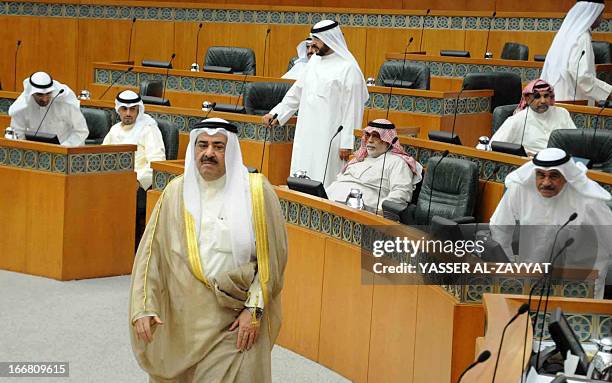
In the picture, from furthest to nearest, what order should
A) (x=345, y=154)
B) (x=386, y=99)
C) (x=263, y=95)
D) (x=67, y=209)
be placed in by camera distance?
1. (x=263, y=95)
2. (x=386, y=99)
3. (x=345, y=154)
4. (x=67, y=209)

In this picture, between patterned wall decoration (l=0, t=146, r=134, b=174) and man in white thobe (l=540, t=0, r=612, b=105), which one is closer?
patterned wall decoration (l=0, t=146, r=134, b=174)

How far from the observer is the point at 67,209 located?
7.44 meters

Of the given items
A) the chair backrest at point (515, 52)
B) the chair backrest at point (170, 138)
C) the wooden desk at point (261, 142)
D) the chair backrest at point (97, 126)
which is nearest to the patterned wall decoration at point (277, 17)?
the chair backrest at point (515, 52)

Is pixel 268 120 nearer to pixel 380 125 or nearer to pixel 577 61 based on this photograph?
pixel 380 125

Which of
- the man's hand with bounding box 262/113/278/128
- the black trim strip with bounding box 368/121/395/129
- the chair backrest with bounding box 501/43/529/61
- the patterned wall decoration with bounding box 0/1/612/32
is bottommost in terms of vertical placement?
the man's hand with bounding box 262/113/278/128

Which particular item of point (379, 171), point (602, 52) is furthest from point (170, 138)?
point (602, 52)

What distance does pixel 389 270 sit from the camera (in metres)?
5.37

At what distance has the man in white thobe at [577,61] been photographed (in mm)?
9367

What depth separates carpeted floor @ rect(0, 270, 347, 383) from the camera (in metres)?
5.79

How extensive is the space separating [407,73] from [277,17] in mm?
3652

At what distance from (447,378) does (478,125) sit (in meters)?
5.34

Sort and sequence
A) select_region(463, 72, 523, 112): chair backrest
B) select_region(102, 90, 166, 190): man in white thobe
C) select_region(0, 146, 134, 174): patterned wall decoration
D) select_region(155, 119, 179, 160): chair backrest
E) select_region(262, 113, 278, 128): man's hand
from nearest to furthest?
select_region(0, 146, 134, 174): patterned wall decoration < select_region(102, 90, 166, 190): man in white thobe < select_region(262, 113, 278, 128): man's hand < select_region(155, 119, 179, 160): chair backrest < select_region(463, 72, 523, 112): chair backrest

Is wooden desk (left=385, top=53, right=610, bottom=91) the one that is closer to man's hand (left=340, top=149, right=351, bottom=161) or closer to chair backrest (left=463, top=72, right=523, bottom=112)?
chair backrest (left=463, top=72, right=523, bottom=112)

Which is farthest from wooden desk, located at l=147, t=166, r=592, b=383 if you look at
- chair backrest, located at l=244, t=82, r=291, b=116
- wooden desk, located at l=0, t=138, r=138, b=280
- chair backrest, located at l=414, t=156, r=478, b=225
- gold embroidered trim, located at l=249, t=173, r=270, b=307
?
chair backrest, located at l=244, t=82, r=291, b=116
